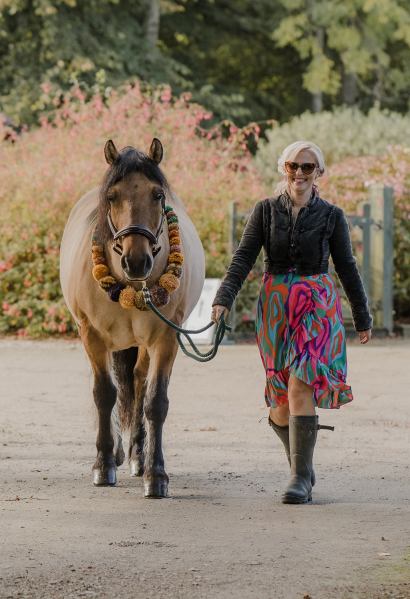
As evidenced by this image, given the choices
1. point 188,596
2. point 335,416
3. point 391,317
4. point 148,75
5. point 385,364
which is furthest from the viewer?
point 148,75

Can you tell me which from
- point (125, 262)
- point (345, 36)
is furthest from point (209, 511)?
point (345, 36)

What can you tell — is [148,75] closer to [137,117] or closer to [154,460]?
[137,117]

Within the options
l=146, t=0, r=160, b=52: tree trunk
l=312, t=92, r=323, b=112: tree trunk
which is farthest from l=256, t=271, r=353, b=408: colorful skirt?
l=312, t=92, r=323, b=112: tree trunk

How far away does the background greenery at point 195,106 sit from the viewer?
17.9m

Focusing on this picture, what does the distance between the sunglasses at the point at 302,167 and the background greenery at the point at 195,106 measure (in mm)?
10350

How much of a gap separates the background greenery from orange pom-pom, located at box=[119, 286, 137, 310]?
10.0m

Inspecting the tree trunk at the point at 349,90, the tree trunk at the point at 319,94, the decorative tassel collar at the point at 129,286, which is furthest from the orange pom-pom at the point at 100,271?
the tree trunk at the point at 349,90

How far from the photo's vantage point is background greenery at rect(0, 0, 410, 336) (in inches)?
706

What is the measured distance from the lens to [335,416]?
10.7 meters

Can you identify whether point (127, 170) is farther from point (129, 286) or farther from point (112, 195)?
point (129, 286)

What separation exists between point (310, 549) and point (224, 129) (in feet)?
84.9

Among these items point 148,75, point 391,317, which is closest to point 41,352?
point 391,317

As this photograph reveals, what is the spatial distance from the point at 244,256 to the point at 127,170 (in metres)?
0.74

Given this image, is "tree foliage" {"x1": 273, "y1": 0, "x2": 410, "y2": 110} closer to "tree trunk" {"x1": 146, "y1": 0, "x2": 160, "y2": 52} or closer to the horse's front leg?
"tree trunk" {"x1": 146, "y1": 0, "x2": 160, "y2": 52}
